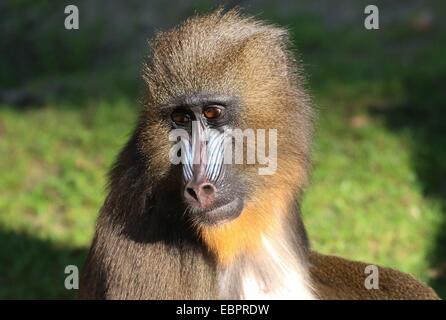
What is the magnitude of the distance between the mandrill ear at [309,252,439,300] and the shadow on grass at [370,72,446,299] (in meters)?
1.39

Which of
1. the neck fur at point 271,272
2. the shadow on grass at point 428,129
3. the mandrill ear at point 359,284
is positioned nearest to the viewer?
the neck fur at point 271,272

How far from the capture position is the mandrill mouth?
13.7ft

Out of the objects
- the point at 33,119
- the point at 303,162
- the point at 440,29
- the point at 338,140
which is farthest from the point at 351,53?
the point at 303,162

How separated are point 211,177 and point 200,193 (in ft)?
0.36

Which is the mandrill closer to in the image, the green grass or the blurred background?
the blurred background

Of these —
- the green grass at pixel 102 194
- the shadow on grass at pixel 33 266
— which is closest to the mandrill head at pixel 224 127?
the green grass at pixel 102 194

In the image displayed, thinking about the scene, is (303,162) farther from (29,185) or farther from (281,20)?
(281,20)

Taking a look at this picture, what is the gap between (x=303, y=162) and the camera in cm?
460

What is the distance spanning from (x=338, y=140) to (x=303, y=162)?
12.1ft

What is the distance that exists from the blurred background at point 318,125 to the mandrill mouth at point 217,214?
119 centimetres

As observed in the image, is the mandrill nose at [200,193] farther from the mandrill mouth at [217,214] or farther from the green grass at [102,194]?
the green grass at [102,194]

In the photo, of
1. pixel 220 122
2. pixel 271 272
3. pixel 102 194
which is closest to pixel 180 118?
pixel 220 122

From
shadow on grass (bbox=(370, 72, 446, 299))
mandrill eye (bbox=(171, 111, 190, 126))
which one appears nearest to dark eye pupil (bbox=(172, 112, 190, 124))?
mandrill eye (bbox=(171, 111, 190, 126))

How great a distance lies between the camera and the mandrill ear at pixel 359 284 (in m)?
5.09
